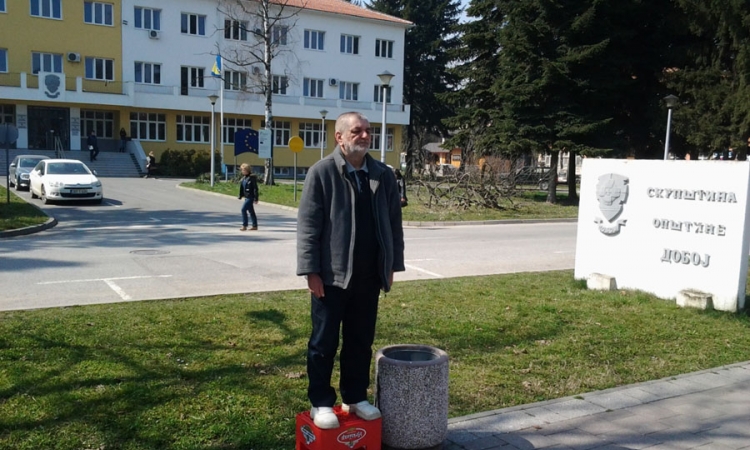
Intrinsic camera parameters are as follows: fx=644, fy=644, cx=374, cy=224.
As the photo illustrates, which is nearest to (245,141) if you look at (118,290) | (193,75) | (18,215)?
(193,75)

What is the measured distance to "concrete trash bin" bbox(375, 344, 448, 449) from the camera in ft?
12.8

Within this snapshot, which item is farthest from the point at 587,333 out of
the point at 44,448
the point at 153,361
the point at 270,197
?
the point at 270,197

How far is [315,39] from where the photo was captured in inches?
2044

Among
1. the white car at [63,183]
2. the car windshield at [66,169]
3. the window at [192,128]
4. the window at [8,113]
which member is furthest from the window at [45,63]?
the car windshield at [66,169]

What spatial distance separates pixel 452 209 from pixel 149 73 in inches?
1244

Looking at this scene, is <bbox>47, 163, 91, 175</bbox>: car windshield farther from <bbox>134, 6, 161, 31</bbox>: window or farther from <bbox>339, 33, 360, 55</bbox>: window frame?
<bbox>339, 33, 360, 55</bbox>: window frame

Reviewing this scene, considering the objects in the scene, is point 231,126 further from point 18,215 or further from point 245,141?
point 18,215

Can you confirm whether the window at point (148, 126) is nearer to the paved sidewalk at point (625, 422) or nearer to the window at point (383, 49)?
the window at point (383, 49)

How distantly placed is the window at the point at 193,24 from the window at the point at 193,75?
260cm

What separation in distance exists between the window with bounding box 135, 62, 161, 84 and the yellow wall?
1.23m

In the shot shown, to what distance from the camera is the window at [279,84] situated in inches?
2003

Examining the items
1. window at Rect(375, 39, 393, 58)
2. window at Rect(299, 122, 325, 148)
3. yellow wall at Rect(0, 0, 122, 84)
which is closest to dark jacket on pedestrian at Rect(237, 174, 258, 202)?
yellow wall at Rect(0, 0, 122, 84)

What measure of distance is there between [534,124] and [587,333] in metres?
24.6

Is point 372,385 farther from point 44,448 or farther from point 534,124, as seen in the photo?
point 534,124
